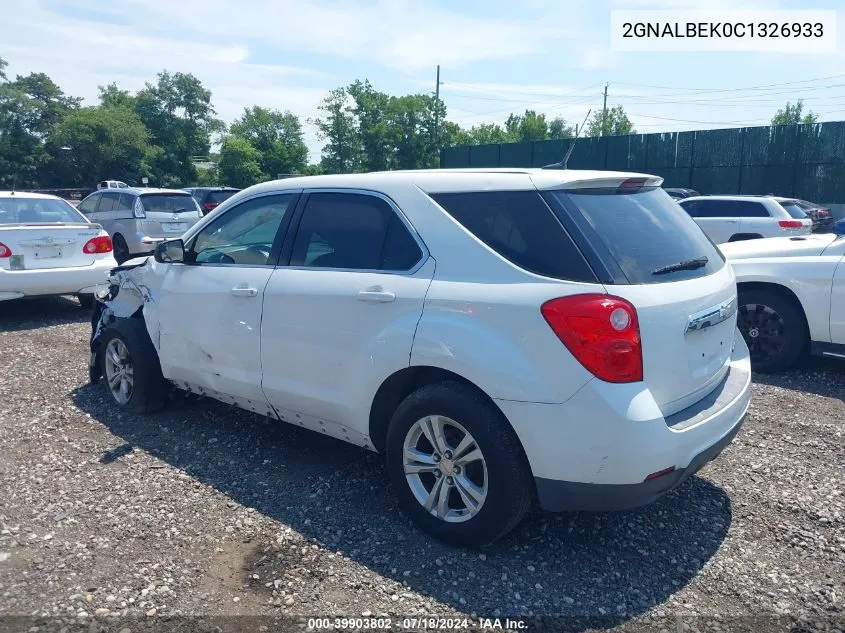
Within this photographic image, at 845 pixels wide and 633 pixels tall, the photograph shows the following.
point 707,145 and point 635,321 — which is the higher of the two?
point 707,145

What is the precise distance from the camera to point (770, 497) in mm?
3822

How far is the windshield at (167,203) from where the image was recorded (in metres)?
13.4

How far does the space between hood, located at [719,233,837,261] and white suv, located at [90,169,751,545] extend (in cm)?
272

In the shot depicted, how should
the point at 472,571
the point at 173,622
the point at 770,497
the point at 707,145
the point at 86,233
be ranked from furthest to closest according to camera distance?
the point at 707,145
the point at 86,233
the point at 770,497
the point at 472,571
the point at 173,622

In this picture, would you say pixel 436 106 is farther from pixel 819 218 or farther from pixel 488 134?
pixel 819 218

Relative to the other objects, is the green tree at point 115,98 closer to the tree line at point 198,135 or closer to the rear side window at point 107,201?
the tree line at point 198,135

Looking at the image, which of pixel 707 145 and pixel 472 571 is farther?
pixel 707 145

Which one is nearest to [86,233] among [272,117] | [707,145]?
[707,145]

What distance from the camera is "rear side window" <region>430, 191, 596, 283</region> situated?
296 cm

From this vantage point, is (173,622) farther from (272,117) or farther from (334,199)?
(272,117)

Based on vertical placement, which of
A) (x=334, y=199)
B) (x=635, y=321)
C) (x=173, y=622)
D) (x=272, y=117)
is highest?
(x=272, y=117)

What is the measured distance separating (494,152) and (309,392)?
33.9 m

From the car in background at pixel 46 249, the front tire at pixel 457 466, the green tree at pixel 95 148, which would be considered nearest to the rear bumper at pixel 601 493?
the front tire at pixel 457 466

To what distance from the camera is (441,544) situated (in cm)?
334
